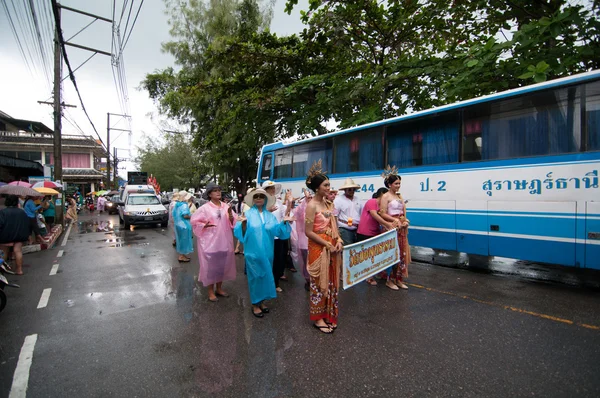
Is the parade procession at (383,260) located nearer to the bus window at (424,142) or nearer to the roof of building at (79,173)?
the bus window at (424,142)

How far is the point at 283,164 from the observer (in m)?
11.4

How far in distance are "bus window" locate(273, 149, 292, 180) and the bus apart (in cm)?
340

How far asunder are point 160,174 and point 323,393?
133ft

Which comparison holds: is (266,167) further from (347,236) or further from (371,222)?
(371,222)

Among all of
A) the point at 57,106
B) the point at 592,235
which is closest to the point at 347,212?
the point at 592,235

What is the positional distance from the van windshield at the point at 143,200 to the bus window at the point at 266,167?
657cm

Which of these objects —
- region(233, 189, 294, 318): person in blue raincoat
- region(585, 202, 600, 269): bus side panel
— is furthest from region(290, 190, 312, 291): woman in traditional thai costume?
region(585, 202, 600, 269): bus side panel

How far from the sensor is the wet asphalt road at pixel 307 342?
106 inches

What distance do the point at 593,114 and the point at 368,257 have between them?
13.3 ft

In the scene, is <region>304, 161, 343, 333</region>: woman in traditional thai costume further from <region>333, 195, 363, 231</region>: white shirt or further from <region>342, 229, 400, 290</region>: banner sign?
<region>333, 195, 363, 231</region>: white shirt

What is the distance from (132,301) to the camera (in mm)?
4945

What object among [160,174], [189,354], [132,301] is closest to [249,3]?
[132,301]

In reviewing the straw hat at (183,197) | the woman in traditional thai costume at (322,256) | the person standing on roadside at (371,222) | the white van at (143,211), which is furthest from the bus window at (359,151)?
the white van at (143,211)

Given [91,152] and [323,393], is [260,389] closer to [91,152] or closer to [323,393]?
[323,393]
